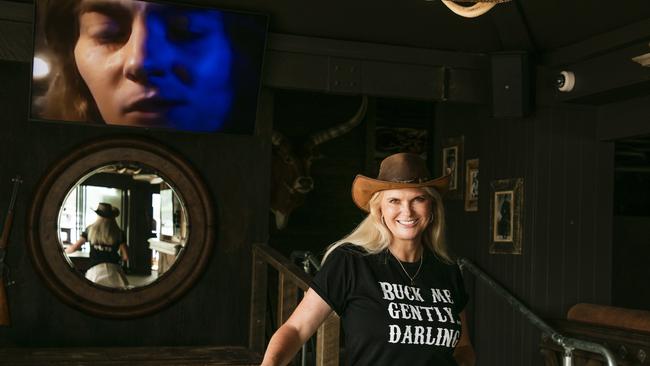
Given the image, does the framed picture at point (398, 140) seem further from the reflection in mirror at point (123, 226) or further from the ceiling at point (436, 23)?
the reflection in mirror at point (123, 226)

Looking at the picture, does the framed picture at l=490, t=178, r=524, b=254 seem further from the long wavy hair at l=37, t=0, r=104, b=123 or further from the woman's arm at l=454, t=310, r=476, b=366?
the woman's arm at l=454, t=310, r=476, b=366

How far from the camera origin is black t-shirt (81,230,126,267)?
20.1ft

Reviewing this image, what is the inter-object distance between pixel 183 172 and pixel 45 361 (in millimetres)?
1593

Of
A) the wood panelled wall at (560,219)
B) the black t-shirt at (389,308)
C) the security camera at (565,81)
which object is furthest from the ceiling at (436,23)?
the black t-shirt at (389,308)

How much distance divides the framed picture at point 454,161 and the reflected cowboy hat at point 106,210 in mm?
2848

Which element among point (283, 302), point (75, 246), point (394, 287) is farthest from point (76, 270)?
point (394, 287)

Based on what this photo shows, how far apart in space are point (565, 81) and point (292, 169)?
321cm

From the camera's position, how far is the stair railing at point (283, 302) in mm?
3766

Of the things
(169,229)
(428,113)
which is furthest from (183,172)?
(428,113)

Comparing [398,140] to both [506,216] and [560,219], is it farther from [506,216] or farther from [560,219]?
[560,219]

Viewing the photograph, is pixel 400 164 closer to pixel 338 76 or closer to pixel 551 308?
pixel 338 76

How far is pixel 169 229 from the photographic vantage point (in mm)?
6344

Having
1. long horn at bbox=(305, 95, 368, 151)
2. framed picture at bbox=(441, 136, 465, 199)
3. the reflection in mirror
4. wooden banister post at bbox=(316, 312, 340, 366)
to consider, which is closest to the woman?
wooden banister post at bbox=(316, 312, 340, 366)

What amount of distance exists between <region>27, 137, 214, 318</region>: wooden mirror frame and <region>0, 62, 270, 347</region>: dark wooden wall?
66mm
